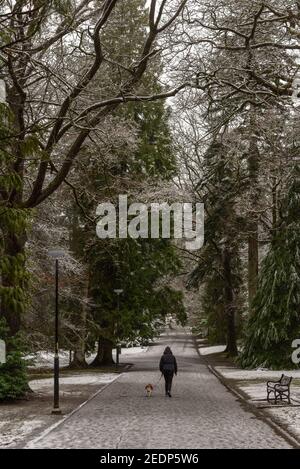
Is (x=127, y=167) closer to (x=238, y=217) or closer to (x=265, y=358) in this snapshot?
(x=238, y=217)

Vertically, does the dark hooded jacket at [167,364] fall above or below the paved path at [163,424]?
above

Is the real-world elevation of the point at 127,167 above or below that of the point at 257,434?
above

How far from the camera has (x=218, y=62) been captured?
1706 cm

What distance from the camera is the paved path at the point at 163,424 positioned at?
1261cm

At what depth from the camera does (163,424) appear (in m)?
15.2

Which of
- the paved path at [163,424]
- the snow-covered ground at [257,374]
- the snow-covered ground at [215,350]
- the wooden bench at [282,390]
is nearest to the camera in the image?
the paved path at [163,424]

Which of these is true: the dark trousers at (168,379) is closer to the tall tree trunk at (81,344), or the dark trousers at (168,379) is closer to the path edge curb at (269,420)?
the path edge curb at (269,420)

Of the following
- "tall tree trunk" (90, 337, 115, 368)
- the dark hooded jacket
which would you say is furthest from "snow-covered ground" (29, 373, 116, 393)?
"tall tree trunk" (90, 337, 115, 368)

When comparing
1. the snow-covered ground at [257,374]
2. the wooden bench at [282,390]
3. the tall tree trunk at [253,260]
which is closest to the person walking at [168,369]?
the wooden bench at [282,390]

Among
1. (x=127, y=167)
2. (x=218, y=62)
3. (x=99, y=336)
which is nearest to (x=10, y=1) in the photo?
(x=218, y=62)

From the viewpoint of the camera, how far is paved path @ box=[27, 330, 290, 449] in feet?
41.4

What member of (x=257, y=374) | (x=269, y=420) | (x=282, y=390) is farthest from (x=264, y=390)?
(x=257, y=374)

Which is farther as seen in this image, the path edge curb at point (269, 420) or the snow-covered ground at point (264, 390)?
the snow-covered ground at point (264, 390)
